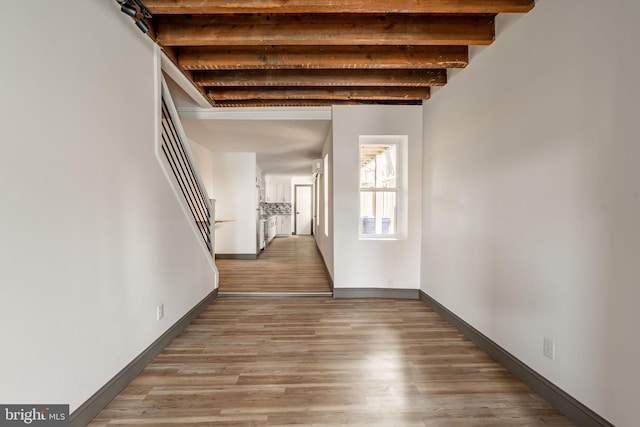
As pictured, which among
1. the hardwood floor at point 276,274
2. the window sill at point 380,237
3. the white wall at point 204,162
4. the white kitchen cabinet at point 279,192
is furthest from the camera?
the white kitchen cabinet at point 279,192

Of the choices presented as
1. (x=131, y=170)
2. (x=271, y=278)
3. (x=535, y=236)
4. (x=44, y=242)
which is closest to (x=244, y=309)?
(x=271, y=278)

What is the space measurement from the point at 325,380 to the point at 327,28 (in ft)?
9.01

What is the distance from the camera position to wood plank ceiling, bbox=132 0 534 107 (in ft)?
6.77

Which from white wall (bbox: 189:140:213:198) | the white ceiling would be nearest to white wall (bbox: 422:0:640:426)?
the white ceiling

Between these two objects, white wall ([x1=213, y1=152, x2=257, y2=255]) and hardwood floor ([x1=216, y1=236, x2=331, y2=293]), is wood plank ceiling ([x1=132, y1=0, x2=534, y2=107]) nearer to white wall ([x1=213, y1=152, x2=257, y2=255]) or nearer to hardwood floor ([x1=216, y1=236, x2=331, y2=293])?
hardwood floor ([x1=216, y1=236, x2=331, y2=293])

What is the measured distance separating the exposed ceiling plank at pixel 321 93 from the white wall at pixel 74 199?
3.97 ft

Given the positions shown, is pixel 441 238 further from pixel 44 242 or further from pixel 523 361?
pixel 44 242

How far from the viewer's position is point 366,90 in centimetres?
359

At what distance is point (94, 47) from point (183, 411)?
2296mm

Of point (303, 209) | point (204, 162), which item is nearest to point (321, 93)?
point (204, 162)

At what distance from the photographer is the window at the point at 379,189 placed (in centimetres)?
409

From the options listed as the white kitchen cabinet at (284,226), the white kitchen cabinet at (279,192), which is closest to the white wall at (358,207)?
the white kitchen cabinet at (279,192)

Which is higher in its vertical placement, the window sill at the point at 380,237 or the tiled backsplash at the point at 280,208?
the tiled backsplash at the point at 280,208

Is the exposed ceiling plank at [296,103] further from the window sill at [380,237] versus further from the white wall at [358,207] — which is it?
the window sill at [380,237]
